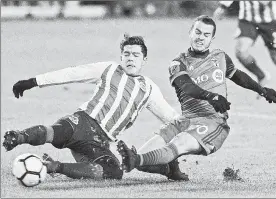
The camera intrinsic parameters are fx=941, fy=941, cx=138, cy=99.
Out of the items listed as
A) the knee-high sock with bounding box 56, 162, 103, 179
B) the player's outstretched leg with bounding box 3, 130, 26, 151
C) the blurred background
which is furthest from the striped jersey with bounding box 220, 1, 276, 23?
the blurred background

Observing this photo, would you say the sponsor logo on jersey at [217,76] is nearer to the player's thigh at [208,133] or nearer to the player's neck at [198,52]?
the player's neck at [198,52]

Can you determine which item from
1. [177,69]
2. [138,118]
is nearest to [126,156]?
[177,69]

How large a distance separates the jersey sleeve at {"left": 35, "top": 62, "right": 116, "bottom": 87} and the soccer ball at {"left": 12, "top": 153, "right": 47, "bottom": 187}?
26.4 inches

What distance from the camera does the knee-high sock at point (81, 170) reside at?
277 inches

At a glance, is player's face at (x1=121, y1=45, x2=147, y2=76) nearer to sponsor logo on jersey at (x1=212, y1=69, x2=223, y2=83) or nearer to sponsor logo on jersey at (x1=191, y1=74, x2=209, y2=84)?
sponsor logo on jersey at (x1=191, y1=74, x2=209, y2=84)

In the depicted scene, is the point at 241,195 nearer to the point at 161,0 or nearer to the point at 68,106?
the point at 68,106

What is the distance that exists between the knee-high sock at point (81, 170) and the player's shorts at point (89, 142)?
6 centimetres

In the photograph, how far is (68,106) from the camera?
44.5 ft

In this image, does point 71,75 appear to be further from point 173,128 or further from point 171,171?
point 171,171

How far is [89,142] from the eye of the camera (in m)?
7.44

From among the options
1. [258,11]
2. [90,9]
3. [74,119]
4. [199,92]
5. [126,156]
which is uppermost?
[90,9]

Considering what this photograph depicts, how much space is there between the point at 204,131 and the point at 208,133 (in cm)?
3

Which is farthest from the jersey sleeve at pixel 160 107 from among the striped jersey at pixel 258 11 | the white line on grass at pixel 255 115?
the striped jersey at pixel 258 11

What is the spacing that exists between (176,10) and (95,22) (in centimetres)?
245
